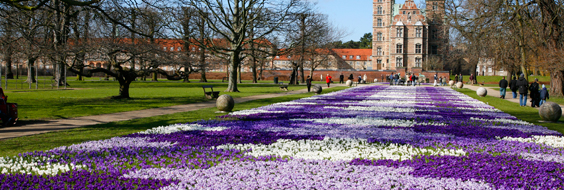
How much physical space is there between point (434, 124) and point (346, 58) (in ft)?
439

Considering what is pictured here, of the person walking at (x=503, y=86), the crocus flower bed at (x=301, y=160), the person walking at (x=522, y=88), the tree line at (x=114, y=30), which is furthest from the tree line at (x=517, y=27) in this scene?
the crocus flower bed at (x=301, y=160)

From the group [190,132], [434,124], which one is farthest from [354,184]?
[434,124]

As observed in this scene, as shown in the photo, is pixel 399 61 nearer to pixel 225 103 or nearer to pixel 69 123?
pixel 225 103

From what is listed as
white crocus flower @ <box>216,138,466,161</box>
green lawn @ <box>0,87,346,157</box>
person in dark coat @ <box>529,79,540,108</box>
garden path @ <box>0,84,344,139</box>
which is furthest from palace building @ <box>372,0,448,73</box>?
white crocus flower @ <box>216,138,466,161</box>

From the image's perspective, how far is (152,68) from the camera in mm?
23859

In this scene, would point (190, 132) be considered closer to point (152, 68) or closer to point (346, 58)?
point (152, 68)

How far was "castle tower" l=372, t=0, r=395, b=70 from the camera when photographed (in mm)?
117188

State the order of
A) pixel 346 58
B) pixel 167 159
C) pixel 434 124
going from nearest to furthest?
1. pixel 167 159
2. pixel 434 124
3. pixel 346 58

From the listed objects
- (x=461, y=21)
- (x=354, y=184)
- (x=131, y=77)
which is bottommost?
(x=354, y=184)

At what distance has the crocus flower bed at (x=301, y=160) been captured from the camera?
6418mm

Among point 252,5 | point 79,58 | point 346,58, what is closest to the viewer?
point 79,58

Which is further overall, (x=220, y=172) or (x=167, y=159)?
(x=167, y=159)

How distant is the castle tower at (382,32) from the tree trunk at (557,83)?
8598cm

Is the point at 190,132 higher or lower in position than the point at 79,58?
lower
